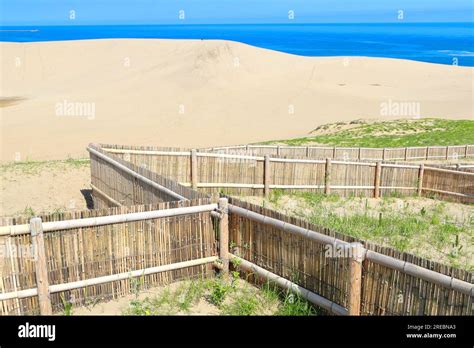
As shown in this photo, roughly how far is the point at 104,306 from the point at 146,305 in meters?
0.59

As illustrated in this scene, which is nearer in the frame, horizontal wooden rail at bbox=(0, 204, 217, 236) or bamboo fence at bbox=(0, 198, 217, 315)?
horizontal wooden rail at bbox=(0, 204, 217, 236)

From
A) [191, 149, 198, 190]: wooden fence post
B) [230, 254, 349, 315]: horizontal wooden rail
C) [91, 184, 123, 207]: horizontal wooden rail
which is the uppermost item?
[191, 149, 198, 190]: wooden fence post

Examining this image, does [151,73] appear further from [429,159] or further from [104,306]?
[104,306]

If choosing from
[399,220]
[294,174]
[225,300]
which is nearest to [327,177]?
[294,174]

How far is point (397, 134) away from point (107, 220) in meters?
24.3

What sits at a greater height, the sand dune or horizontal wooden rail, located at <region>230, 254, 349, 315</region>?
the sand dune

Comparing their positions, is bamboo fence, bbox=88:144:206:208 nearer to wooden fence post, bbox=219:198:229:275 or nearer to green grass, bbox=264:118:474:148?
wooden fence post, bbox=219:198:229:275

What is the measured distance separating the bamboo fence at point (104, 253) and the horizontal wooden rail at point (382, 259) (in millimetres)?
844

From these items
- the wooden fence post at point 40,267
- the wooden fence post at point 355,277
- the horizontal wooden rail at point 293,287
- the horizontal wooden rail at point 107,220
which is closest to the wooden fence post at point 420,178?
the horizontal wooden rail at point 293,287

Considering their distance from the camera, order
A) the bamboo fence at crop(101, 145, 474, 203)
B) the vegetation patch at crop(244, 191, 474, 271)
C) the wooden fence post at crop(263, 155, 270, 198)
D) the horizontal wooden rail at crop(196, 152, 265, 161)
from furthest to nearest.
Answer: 1. the wooden fence post at crop(263, 155, 270, 198)
2. the horizontal wooden rail at crop(196, 152, 265, 161)
3. the bamboo fence at crop(101, 145, 474, 203)
4. the vegetation patch at crop(244, 191, 474, 271)

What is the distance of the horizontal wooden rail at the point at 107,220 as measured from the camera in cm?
605

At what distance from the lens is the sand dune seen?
3359 centimetres

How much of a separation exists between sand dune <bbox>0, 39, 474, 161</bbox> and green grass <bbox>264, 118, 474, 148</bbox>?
15.0 feet

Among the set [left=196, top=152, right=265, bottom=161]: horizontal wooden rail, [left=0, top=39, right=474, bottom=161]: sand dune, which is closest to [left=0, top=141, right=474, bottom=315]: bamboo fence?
[left=196, top=152, right=265, bottom=161]: horizontal wooden rail
